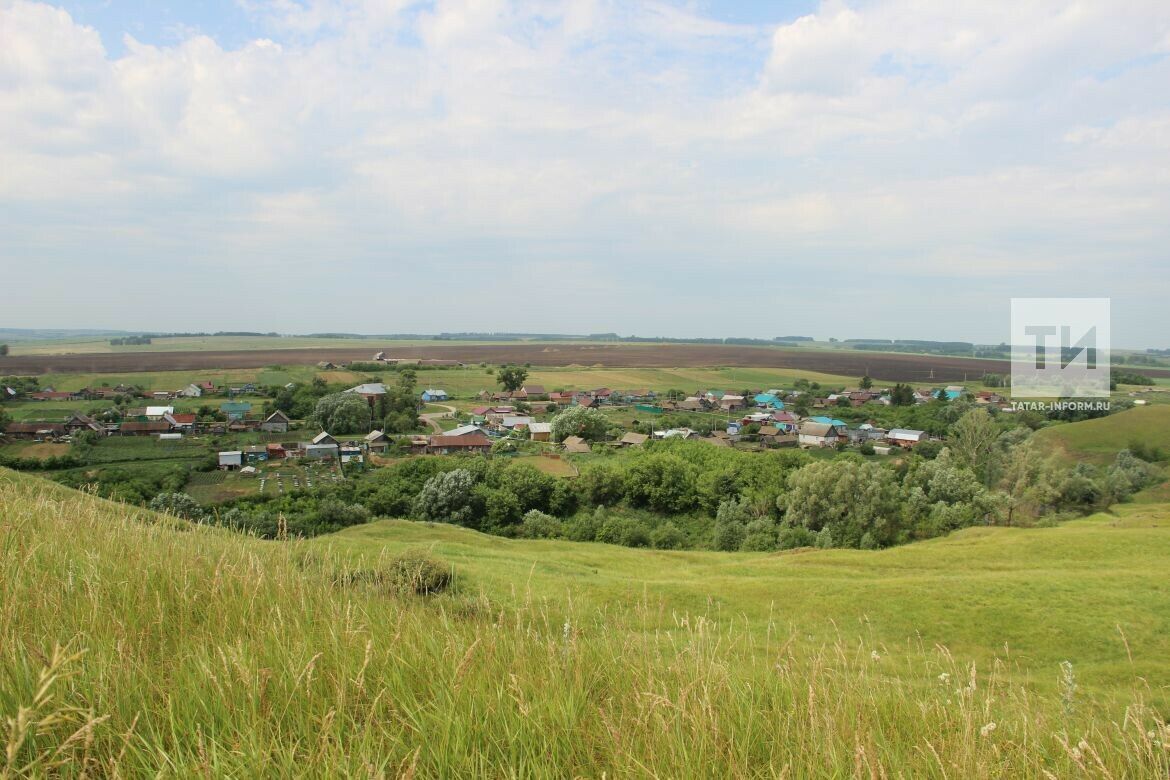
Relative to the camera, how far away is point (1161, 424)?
160 ft

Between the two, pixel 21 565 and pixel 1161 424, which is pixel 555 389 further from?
pixel 21 565

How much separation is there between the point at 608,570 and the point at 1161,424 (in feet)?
169

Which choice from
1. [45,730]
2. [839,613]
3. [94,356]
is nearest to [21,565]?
[45,730]

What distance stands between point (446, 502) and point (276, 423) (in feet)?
76.4

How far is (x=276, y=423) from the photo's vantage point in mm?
55469

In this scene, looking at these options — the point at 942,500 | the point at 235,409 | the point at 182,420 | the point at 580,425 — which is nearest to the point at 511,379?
the point at 580,425

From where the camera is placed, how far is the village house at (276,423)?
54659 millimetres

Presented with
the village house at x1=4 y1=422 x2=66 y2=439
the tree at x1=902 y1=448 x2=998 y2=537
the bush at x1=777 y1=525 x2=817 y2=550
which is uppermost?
the village house at x1=4 y1=422 x2=66 y2=439

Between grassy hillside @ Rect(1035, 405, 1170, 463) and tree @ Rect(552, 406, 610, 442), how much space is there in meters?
37.5

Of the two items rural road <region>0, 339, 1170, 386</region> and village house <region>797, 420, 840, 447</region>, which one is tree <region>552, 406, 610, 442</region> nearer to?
village house <region>797, 420, 840, 447</region>

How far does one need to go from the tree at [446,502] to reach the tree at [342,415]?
773 inches

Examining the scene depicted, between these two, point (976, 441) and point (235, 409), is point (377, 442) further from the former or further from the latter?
point (976, 441)

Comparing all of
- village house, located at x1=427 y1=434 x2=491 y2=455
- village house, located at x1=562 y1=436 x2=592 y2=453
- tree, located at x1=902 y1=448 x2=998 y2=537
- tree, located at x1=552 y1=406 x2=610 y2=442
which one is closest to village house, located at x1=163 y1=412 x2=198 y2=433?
village house, located at x1=427 y1=434 x2=491 y2=455

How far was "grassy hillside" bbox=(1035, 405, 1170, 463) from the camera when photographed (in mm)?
46062
